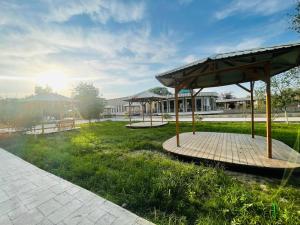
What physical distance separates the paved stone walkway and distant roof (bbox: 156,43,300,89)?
415 cm

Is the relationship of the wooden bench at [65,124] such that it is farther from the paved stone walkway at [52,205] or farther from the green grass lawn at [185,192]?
the paved stone walkway at [52,205]

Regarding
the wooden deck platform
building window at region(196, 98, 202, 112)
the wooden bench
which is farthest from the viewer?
building window at region(196, 98, 202, 112)

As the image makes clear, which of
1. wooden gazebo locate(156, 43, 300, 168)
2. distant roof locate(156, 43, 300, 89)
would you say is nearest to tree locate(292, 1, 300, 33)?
distant roof locate(156, 43, 300, 89)

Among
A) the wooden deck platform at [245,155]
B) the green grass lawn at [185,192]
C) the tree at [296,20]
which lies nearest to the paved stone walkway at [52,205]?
the green grass lawn at [185,192]

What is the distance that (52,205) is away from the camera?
9.36 feet

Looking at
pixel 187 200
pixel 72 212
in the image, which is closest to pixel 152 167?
pixel 187 200

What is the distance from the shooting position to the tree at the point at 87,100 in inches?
851

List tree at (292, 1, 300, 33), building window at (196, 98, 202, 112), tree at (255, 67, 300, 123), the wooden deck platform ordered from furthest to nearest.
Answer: building window at (196, 98, 202, 112)
tree at (255, 67, 300, 123)
tree at (292, 1, 300, 33)
the wooden deck platform

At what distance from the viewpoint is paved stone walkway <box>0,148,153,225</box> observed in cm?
244

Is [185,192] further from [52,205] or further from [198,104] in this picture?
[198,104]

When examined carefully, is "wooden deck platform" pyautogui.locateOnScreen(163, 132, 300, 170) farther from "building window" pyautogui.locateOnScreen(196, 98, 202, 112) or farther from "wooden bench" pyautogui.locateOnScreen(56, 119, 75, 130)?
"building window" pyautogui.locateOnScreen(196, 98, 202, 112)

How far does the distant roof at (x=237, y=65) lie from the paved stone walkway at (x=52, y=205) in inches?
163

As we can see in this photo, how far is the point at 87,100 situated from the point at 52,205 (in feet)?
66.2

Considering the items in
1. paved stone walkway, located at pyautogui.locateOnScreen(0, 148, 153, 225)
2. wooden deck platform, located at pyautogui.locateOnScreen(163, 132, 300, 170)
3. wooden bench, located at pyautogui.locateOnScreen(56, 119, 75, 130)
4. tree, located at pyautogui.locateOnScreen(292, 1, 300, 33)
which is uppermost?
tree, located at pyautogui.locateOnScreen(292, 1, 300, 33)
